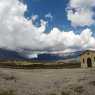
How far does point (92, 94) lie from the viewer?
25547 mm

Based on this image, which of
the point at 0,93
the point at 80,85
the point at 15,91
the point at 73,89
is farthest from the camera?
the point at 80,85

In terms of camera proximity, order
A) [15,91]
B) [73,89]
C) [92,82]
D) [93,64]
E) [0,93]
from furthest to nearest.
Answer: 1. [93,64]
2. [92,82]
3. [73,89]
4. [15,91]
5. [0,93]

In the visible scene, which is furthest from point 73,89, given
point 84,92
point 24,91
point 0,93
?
point 0,93

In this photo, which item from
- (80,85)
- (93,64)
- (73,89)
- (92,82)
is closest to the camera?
(73,89)

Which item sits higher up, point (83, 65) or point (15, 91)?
point (83, 65)

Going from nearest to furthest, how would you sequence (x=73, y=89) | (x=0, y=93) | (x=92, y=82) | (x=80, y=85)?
(x=0, y=93) → (x=73, y=89) → (x=80, y=85) → (x=92, y=82)

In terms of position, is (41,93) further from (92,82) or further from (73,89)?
(92,82)

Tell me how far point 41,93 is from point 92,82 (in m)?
9.90

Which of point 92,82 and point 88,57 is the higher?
point 88,57

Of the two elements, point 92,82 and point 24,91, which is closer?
point 24,91

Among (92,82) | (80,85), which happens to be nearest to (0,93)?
(80,85)

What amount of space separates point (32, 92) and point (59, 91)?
3.41 m

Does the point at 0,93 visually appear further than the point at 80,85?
No

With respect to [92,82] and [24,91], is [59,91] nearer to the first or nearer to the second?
[24,91]
